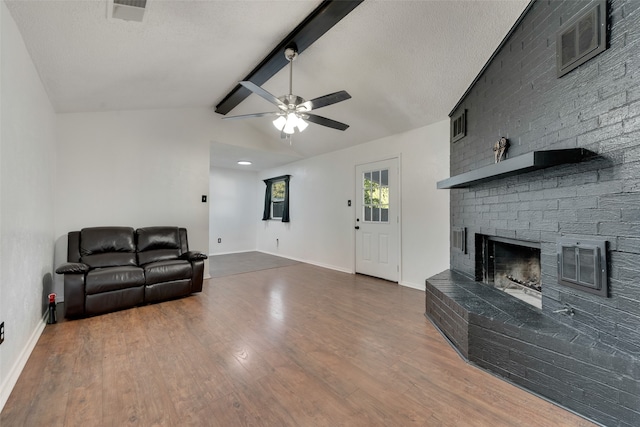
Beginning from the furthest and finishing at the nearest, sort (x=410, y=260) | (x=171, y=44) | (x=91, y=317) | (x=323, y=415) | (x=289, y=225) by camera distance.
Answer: (x=289, y=225) → (x=410, y=260) → (x=91, y=317) → (x=171, y=44) → (x=323, y=415)

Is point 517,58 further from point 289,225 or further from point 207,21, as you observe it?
point 289,225

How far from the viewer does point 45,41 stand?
2.09 m

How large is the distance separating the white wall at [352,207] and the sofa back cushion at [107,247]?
11.0ft

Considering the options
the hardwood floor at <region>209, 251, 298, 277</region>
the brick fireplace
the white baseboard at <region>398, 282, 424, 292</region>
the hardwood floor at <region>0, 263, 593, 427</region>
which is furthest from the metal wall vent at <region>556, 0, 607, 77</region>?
the hardwood floor at <region>209, 251, 298, 277</region>

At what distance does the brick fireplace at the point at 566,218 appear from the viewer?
139 centimetres

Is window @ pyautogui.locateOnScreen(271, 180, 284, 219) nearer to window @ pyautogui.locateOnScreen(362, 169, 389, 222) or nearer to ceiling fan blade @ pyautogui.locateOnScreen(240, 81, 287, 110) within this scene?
window @ pyautogui.locateOnScreen(362, 169, 389, 222)

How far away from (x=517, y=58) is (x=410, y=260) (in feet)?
9.20

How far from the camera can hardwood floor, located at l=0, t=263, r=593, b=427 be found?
1.51 meters

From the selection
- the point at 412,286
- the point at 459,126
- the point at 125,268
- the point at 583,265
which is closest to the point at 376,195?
the point at 412,286

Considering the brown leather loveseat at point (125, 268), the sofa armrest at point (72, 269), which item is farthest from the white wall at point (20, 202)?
the brown leather loveseat at point (125, 268)

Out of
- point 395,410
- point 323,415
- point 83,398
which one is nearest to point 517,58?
point 395,410

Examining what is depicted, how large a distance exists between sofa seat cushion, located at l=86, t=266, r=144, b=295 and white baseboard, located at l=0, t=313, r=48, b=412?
0.51 m

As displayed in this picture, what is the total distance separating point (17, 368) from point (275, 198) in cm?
570

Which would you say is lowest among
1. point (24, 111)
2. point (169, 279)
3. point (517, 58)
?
point (169, 279)
